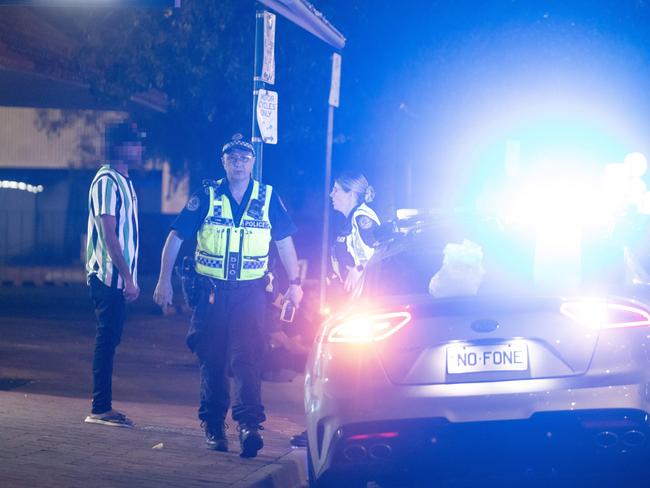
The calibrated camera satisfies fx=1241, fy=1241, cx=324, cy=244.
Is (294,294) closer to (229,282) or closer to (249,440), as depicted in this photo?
(229,282)

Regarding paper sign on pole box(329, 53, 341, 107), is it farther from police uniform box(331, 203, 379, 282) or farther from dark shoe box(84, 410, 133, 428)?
dark shoe box(84, 410, 133, 428)

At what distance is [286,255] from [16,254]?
64.9 feet

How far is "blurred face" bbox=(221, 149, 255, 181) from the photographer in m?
7.90

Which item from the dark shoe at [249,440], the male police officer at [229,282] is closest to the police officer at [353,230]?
the male police officer at [229,282]

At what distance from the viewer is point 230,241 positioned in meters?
7.90

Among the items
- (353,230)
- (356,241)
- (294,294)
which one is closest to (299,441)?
(294,294)

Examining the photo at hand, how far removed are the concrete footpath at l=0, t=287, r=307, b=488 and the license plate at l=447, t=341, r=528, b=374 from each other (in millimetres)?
1636

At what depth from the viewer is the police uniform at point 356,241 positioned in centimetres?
985

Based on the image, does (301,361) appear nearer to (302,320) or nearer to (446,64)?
(302,320)

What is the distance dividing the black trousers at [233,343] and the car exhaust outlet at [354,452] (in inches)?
73.7

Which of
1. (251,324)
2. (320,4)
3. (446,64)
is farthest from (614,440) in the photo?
(446,64)

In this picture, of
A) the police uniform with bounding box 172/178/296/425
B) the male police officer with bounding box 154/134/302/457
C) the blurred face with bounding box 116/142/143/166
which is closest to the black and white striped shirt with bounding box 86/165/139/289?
the blurred face with bounding box 116/142/143/166

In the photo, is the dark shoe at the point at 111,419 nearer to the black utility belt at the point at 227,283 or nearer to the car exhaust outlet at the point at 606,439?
the black utility belt at the point at 227,283

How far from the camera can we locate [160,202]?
32.8m
